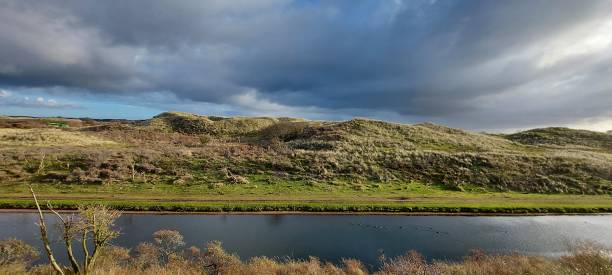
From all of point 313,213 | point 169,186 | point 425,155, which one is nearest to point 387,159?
point 425,155

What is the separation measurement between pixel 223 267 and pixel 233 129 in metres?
110

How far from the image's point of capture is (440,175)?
59.9 m

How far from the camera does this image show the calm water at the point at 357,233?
92.1ft

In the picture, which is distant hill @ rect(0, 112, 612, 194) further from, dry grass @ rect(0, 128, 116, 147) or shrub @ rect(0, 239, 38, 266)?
shrub @ rect(0, 239, 38, 266)

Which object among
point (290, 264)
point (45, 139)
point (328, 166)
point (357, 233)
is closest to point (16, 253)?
point (290, 264)

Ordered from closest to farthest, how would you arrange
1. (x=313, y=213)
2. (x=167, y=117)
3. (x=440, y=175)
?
1. (x=313, y=213)
2. (x=440, y=175)
3. (x=167, y=117)

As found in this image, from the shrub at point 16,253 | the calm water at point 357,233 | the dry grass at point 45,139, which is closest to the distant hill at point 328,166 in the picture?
the dry grass at point 45,139

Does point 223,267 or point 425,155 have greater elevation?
point 425,155

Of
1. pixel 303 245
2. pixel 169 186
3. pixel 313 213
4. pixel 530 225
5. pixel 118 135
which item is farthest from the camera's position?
pixel 118 135

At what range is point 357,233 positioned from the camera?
1268 inches

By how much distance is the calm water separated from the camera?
2806cm

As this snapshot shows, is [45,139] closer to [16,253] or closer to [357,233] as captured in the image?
[16,253]

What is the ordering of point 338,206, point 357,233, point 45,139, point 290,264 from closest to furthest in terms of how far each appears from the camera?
point 290,264, point 357,233, point 338,206, point 45,139

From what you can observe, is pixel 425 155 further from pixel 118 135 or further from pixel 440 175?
pixel 118 135
